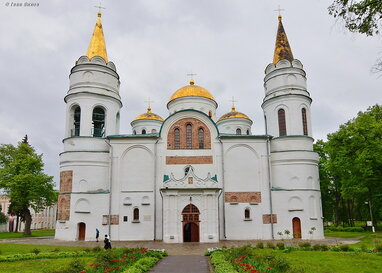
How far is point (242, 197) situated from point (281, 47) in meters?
15.2

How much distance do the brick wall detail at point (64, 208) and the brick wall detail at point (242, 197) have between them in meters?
13.5

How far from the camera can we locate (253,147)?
1162 inches

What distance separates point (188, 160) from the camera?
29.1m

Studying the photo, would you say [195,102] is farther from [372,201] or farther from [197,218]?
[372,201]

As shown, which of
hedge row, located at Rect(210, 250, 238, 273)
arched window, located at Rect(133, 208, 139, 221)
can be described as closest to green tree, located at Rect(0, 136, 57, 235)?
arched window, located at Rect(133, 208, 139, 221)

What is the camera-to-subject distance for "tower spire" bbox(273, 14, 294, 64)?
103 ft

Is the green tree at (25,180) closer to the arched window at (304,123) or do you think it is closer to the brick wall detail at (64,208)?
the brick wall detail at (64,208)

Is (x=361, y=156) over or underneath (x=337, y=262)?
over

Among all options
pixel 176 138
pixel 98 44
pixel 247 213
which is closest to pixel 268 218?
pixel 247 213

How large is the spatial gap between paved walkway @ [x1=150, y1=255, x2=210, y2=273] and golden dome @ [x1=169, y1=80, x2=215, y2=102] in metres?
21.4

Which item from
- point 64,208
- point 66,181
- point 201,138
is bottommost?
point 64,208

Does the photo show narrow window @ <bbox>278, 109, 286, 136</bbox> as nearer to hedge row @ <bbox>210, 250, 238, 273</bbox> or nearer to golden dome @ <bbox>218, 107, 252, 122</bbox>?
golden dome @ <bbox>218, 107, 252, 122</bbox>

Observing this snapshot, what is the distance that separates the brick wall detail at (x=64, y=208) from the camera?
90.0ft

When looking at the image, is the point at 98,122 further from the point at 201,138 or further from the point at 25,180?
the point at 25,180
